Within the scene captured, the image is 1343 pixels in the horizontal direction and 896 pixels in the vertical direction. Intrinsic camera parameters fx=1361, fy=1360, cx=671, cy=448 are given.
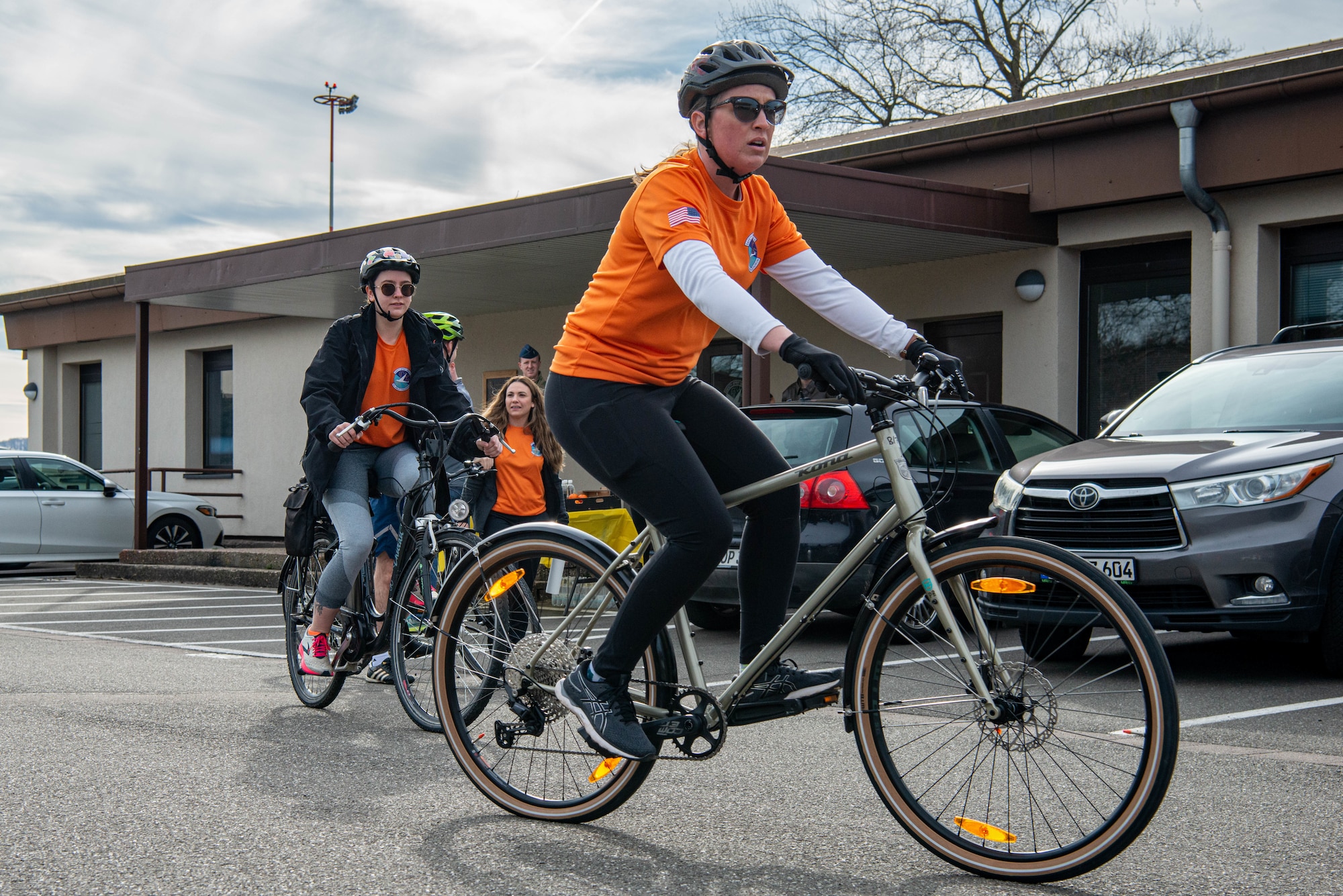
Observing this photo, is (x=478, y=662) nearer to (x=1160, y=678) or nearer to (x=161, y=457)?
(x=1160, y=678)

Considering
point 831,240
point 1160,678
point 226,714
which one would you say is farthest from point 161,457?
point 1160,678

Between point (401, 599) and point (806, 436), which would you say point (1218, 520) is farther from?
point (401, 599)

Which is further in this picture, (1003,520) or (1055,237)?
(1055,237)

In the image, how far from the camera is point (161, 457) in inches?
917

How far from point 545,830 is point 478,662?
55 cm

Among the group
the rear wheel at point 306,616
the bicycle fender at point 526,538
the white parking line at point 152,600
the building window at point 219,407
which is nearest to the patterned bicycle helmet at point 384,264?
the rear wheel at point 306,616

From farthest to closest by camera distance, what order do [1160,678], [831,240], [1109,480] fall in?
[831,240]
[1109,480]
[1160,678]

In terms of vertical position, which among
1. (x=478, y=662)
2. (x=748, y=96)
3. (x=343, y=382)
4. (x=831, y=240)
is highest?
(x=831, y=240)

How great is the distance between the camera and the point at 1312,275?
38.8 ft

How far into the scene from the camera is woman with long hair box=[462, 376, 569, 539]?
7.86m

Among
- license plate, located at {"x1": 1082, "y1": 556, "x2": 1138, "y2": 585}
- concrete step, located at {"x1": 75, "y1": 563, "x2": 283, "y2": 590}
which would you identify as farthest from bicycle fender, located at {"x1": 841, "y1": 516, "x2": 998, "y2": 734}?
concrete step, located at {"x1": 75, "y1": 563, "x2": 283, "y2": 590}

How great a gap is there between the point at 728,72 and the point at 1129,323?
1034 centimetres

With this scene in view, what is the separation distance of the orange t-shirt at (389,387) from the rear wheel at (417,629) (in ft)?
2.42

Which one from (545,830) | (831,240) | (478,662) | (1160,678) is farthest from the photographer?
(831,240)
